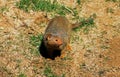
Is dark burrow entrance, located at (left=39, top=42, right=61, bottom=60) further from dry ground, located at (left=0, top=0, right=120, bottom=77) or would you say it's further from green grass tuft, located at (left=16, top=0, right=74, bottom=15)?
green grass tuft, located at (left=16, top=0, right=74, bottom=15)

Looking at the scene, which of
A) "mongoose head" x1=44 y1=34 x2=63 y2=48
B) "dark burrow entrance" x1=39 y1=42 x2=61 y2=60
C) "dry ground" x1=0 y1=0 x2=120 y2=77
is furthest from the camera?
"dark burrow entrance" x1=39 y1=42 x2=61 y2=60

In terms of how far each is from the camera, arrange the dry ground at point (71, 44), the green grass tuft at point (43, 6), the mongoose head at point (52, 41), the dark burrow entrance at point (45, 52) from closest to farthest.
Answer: the mongoose head at point (52, 41), the dry ground at point (71, 44), the dark burrow entrance at point (45, 52), the green grass tuft at point (43, 6)

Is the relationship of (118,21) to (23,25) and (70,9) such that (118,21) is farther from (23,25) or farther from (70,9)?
(23,25)

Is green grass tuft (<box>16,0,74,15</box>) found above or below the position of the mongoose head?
above

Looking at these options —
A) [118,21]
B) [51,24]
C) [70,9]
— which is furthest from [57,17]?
[118,21]

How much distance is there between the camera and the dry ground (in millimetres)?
7477

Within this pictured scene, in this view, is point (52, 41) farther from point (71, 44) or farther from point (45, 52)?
point (71, 44)

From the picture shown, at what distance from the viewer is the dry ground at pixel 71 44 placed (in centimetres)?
748

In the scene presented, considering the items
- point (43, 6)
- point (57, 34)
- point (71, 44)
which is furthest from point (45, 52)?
point (43, 6)

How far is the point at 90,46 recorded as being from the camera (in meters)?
8.11

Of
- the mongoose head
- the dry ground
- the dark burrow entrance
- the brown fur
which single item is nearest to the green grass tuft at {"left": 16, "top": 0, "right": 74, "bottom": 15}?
the dry ground

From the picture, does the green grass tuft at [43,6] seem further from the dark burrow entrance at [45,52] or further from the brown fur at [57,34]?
the dark burrow entrance at [45,52]

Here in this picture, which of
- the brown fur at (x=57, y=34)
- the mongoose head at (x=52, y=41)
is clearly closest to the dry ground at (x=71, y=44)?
the brown fur at (x=57, y=34)

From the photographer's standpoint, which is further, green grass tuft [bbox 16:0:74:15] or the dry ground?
green grass tuft [bbox 16:0:74:15]
